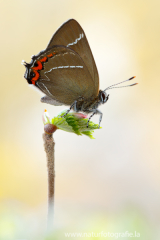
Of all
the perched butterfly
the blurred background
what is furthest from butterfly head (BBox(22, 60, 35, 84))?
the blurred background

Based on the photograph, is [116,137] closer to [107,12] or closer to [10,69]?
[10,69]

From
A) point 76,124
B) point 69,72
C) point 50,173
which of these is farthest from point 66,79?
point 50,173

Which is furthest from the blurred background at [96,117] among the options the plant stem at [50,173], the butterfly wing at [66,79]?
the plant stem at [50,173]

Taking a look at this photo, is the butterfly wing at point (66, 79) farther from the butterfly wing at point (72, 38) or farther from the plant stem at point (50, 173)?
the plant stem at point (50, 173)

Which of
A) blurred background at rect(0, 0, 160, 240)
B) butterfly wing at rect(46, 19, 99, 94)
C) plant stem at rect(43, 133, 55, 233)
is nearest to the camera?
plant stem at rect(43, 133, 55, 233)

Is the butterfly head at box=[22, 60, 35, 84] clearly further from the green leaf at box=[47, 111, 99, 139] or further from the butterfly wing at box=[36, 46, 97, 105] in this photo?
the green leaf at box=[47, 111, 99, 139]

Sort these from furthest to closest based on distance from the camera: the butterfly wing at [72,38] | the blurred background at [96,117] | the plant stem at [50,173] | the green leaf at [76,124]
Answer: the blurred background at [96,117] < the butterfly wing at [72,38] < the green leaf at [76,124] < the plant stem at [50,173]

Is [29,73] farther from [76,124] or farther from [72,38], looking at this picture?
[76,124]

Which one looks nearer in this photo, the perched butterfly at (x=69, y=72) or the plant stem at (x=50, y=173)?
the plant stem at (x=50, y=173)
